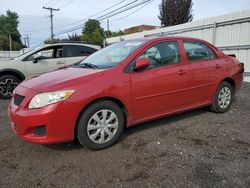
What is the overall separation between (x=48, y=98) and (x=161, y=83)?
1770 millimetres

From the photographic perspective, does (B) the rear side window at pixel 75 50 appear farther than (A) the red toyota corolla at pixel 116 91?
Yes

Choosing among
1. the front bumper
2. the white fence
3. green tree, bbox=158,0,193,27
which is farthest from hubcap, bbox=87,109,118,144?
green tree, bbox=158,0,193,27

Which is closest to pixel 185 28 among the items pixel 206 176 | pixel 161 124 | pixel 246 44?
pixel 246 44

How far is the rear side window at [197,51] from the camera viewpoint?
465 centimetres

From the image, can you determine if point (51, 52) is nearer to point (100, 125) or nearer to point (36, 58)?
point (36, 58)

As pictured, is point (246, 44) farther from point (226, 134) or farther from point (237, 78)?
point (226, 134)

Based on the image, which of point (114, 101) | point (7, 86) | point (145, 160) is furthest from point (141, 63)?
point (7, 86)

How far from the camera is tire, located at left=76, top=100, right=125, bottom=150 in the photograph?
346 cm

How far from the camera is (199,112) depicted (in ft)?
17.7

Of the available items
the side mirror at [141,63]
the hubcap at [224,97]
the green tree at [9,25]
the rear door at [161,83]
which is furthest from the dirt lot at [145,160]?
the green tree at [9,25]

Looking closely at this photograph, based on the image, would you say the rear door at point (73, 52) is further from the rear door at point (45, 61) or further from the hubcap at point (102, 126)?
the hubcap at point (102, 126)

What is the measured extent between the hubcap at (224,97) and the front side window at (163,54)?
56.0 inches

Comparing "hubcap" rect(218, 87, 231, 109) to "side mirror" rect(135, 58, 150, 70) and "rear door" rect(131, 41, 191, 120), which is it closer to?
"rear door" rect(131, 41, 191, 120)

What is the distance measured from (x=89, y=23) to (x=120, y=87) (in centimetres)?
5579
